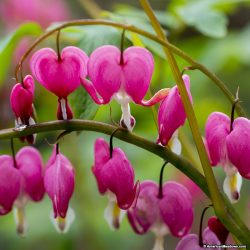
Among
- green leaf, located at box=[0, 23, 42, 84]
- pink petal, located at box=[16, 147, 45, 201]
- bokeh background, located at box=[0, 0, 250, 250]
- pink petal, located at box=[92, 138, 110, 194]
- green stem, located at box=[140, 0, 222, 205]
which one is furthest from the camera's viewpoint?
bokeh background, located at box=[0, 0, 250, 250]

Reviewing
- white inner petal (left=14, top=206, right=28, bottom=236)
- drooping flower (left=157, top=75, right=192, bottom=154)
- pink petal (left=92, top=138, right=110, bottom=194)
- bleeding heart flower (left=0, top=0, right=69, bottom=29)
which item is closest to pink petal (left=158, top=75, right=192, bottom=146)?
drooping flower (left=157, top=75, right=192, bottom=154)

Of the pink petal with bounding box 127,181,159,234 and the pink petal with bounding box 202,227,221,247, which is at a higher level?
the pink petal with bounding box 127,181,159,234

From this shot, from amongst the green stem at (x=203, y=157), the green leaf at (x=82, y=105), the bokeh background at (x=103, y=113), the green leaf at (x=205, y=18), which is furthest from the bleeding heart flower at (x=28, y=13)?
the green stem at (x=203, y=157)

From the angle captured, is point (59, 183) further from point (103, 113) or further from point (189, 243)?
point (103, 113)

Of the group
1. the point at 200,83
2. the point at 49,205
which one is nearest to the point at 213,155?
the point at 200,83

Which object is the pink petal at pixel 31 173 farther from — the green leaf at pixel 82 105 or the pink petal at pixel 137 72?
the pink petal at pixel 137 72

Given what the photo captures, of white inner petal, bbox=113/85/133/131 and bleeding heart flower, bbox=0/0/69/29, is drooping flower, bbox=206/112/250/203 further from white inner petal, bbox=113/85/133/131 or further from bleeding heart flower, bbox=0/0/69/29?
bleeding heart flower, bbox=0/0/69/29

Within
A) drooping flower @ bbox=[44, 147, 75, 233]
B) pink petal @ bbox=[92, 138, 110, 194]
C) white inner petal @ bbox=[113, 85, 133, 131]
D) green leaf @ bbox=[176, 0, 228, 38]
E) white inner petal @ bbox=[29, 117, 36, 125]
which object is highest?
green leaf @ bbox=[176, 0, 228, 38]
